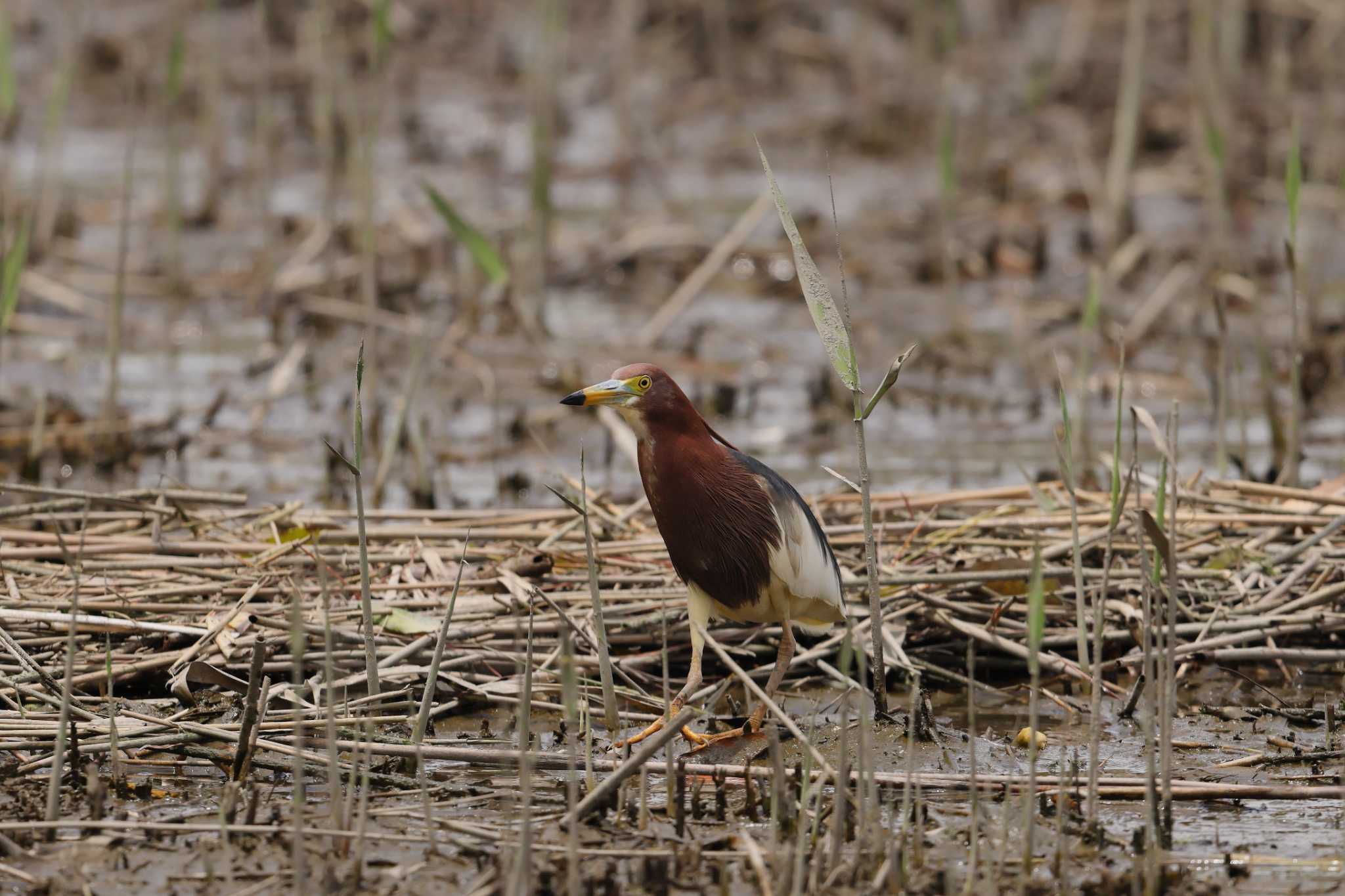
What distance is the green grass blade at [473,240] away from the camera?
5289 mm

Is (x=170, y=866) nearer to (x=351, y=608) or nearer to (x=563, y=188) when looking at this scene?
(x=351, y=608)

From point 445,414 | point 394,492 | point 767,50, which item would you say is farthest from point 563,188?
point 394,492

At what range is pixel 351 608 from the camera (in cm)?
468

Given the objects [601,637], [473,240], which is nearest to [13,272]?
[473,240]

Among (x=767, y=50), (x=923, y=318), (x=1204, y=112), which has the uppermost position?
(x=767, y=50)

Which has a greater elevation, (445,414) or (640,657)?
(445,414)

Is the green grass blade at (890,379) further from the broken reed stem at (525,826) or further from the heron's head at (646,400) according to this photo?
the broken reed stem at (525,826)

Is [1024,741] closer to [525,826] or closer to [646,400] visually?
[646,400]

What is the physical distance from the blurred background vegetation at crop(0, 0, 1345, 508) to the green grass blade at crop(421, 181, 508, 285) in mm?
26

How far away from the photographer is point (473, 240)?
564cm

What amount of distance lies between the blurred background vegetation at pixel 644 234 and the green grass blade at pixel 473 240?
0.03 meters

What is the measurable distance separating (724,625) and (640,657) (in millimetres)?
334

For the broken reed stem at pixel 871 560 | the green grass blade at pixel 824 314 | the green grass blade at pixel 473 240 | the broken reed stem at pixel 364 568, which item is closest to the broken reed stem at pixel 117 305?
the green grass blade at pixel 473 240

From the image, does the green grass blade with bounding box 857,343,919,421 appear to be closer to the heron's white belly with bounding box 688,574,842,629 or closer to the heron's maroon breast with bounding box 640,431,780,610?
the heron's maroon breast with bounding box 640,431,780,610
